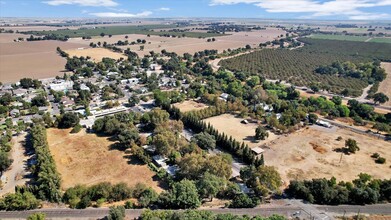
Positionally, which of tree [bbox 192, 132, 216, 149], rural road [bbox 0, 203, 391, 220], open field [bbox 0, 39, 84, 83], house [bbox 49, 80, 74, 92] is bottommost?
rural road [bbox 0, 203, 391, 220]

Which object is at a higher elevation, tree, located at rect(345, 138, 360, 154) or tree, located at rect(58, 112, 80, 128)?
tree, located at rect(58, 112, 80, 128)

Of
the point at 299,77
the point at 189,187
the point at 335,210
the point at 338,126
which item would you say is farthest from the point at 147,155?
the point at 299,77

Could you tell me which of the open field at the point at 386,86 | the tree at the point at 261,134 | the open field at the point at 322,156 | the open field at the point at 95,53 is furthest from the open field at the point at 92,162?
the open field at the point at 95,53

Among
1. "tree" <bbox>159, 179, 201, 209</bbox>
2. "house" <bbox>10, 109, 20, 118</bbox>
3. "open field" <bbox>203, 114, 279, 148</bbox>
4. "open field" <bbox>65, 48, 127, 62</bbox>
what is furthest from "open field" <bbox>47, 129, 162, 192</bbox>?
"open field" <bbox>65, 48, 127, 62</bbox>

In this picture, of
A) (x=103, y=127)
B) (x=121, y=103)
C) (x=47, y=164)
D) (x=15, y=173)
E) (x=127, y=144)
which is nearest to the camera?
(x=47, y=164)

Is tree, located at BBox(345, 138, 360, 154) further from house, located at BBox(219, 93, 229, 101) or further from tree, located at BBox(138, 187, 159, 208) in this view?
tree, located at BBox(138, 187, 159, 208)

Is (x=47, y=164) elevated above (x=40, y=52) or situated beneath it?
situated beneath

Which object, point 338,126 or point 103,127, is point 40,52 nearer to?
point 103,127
